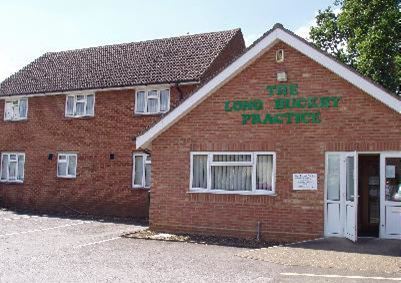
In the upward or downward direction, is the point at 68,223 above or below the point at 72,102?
below

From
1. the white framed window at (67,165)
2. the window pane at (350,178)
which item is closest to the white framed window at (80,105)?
the white framed window at (67,165)

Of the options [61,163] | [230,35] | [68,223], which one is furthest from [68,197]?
[230,35]

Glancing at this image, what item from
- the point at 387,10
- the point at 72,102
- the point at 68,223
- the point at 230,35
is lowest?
the point at 68,223

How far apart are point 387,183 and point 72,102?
44.9 ft

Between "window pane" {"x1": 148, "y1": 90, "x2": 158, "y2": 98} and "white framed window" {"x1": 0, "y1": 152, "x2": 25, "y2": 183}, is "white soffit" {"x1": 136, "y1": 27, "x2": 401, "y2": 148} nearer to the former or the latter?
"window pane" {"x1": 148, "y1": 90, "x2": 158, "y2": 98}

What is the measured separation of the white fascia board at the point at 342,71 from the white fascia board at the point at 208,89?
17.7 inches

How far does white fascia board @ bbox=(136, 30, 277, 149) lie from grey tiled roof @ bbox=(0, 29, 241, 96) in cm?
456

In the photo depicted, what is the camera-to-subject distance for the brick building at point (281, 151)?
36.9 ft

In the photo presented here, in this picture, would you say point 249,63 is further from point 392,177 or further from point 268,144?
point 392,177

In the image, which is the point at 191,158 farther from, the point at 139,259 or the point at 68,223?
the point at 68,223

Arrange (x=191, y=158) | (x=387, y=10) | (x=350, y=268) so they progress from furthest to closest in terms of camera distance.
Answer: (x=387, y=10), (x=191, y=158), (x=350, y=268)

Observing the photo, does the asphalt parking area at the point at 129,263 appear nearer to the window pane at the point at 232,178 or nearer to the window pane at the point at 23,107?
the window pane at the point at 232,178

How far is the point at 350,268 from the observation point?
8.55 metres

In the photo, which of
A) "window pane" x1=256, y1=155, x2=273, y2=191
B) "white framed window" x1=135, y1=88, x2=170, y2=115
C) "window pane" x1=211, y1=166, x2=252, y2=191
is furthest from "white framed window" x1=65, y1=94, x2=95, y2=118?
"window pane" x1=256, y1=155, x2=273, y2=191
